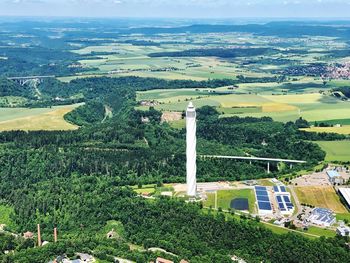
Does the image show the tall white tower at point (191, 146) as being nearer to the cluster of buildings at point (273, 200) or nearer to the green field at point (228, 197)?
the green field at point (228, 197)

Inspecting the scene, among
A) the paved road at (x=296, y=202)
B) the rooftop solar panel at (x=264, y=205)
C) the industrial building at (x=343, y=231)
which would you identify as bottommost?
the paved road at (x=296, y=202)

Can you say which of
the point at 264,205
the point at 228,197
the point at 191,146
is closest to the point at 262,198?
the point at 264,205

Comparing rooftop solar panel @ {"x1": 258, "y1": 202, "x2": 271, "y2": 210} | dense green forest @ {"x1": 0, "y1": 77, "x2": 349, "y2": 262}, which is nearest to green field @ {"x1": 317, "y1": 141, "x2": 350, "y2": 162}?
dense green forest @ {"x1": 0, "y1": 77, "x2": 349, "y2": 262}

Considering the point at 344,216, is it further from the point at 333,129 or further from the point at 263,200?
the point at 333,129

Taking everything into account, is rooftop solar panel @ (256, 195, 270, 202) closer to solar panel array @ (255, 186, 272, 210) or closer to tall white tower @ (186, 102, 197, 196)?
solar panel array @ (255, 186, 272, 210)

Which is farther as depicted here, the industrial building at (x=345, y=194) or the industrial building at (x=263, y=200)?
the industrial building at (x=345, y=194)

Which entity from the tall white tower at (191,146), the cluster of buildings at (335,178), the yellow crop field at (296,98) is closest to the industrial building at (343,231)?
the cluster of buildings at (335,178)
